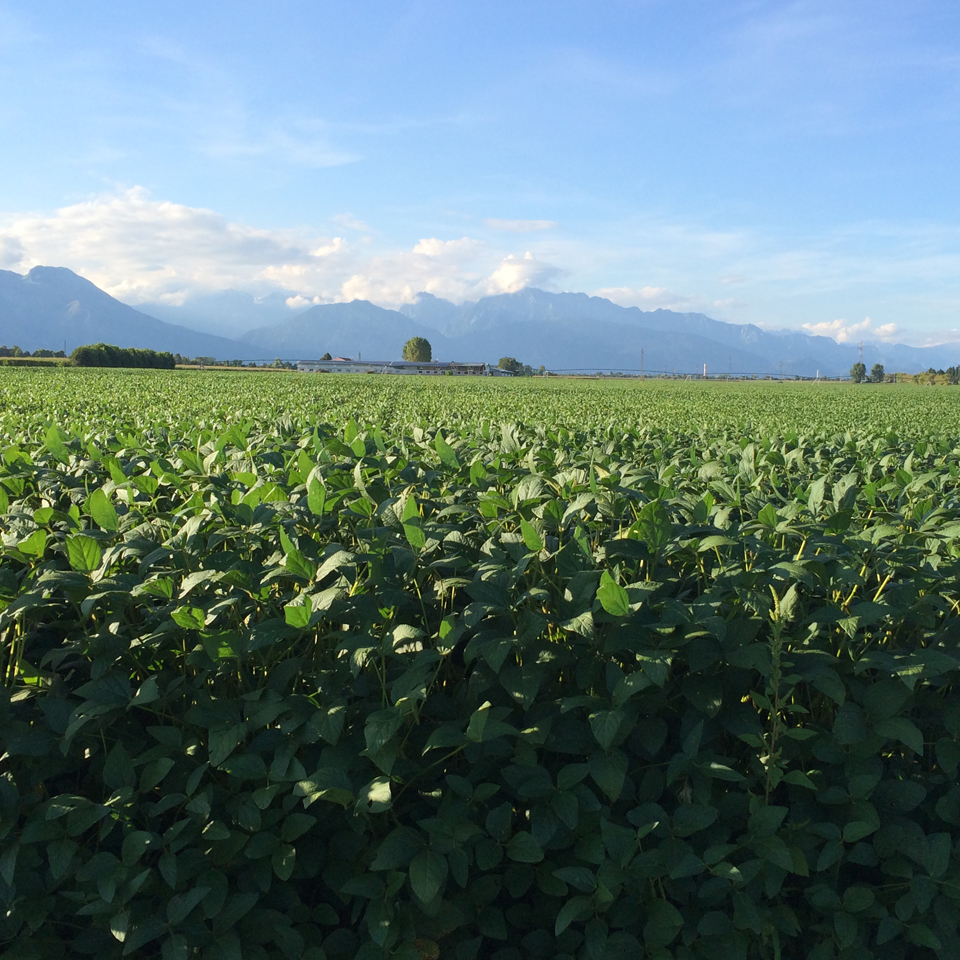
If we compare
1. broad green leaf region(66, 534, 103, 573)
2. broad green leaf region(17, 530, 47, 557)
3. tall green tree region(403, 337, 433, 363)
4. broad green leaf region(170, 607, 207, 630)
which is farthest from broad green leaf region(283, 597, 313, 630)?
tall green tree region(403, 337, 433, 363)

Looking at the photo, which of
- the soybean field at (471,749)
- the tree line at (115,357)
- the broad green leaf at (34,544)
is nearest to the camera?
the soybean field at (471,749)

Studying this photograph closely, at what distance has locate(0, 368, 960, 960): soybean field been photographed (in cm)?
193

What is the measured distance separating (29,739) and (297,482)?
126cm

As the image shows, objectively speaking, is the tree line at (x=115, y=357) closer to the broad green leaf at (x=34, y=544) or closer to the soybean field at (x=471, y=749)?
the broad green leaf at (x=34, y=544)

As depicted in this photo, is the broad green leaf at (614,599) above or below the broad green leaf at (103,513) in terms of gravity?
below

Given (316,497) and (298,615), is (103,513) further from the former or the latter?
(298,615)

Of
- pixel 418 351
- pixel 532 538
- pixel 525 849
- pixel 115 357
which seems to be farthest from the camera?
pixel 418 351

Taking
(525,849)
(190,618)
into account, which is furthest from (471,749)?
(190,618)

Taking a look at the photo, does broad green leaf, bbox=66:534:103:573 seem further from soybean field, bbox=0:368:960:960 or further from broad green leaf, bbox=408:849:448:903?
broad green leaf, bbox=408:849:448:903

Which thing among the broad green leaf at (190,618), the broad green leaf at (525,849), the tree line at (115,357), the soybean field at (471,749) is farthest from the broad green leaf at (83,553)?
the tree line at (115,357)

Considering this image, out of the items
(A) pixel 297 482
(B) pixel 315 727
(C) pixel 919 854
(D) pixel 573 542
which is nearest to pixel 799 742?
(C) pixel 919 854

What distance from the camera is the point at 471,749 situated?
198 centimetres

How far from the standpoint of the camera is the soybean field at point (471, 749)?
6.33ft

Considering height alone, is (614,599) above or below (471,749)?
above
